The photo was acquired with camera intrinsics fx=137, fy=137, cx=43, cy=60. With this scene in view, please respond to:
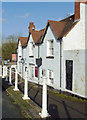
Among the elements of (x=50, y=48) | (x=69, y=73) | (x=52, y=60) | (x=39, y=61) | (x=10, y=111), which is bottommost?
(x=10, y=111)

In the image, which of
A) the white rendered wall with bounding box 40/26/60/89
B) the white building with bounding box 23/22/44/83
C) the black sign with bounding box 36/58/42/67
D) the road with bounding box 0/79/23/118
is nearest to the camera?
the road with bounding box 0/79/23/118

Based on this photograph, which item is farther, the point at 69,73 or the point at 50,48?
the point at 50,48

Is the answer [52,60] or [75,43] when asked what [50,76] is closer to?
[52,60]

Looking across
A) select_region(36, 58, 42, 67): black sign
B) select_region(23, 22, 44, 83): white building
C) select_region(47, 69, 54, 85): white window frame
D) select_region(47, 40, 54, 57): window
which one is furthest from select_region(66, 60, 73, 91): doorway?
select_region(23, 22, 44, 83): white building

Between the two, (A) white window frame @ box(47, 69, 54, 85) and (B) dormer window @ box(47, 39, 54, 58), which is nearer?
(A) white window frame @ box(47, 69, 54, 85)

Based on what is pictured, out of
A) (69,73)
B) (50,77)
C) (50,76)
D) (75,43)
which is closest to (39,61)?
(50,76)

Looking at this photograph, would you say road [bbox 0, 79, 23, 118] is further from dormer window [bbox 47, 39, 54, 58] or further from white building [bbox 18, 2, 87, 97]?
dormer window [bbox 47, 39, 54, 58]

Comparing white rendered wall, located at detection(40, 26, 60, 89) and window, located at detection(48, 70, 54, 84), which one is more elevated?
white rendered wall, located at detection(40, 26, 60, 89)

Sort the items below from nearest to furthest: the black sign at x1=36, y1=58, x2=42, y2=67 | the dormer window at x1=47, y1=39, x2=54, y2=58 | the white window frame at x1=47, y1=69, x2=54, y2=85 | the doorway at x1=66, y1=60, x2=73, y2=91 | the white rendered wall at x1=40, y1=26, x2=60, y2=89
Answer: the doorway at x1=66, y1=60, x2=73, y2=91
the white rendered wall at x1=40, y1=26, x2=60, y2=89
the white window frame at x1=47, y1=69, x2=54, y2=85
the dormer window at x1=47, y1=39, x2=54, y2=58
the black sign at x1=36, y1=58, x2=42, y2=67

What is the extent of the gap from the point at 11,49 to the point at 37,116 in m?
33.8

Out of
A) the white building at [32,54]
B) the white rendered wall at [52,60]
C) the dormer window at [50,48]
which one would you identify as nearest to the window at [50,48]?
the dormer window at [50,48]

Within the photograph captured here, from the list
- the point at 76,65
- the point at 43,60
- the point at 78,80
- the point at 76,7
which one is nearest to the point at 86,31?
the point at 76,7

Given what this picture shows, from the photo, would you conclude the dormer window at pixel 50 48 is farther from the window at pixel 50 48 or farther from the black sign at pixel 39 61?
the black sign at pixel 39 61

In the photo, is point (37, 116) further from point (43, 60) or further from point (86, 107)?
point (43, 60)
